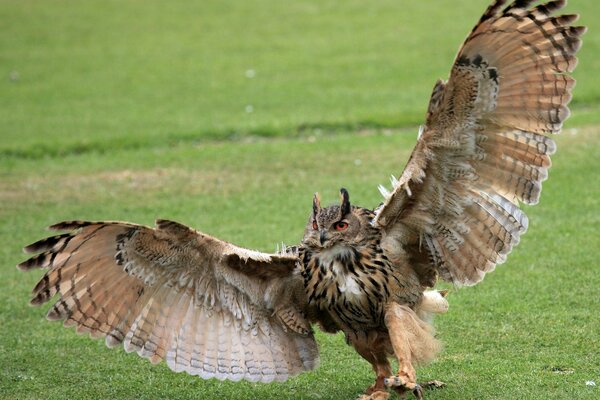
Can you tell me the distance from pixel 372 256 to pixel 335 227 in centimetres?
35

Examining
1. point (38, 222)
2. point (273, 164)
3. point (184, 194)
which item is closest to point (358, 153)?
point (273, 164)

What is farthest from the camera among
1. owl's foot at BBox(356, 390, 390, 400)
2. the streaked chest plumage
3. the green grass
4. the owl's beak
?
the green grass

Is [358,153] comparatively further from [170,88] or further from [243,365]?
[243,365]

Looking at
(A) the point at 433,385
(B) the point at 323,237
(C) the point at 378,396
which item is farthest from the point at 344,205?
(A) the point at 433,385

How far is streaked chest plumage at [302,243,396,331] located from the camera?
22.6ft

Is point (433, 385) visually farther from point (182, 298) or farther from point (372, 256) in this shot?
point (182, 298)

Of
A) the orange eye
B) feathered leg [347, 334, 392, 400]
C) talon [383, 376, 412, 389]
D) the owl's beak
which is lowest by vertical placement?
feathered leg [347, 334, 392, 400]

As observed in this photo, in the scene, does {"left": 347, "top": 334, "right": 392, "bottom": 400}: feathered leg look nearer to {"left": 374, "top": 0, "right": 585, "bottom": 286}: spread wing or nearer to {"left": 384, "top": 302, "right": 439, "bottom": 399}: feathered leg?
{"left": 384, "top": 302, "right": 439, "bottom": 399}: feathered leg

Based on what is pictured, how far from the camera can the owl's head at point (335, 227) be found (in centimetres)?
677

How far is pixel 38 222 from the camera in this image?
1229 centimetres

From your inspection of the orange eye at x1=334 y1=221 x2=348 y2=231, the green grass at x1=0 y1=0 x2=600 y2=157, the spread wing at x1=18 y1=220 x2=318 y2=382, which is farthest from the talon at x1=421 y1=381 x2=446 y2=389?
the green grass at x1=0 y1=0 x2=600 y2=157

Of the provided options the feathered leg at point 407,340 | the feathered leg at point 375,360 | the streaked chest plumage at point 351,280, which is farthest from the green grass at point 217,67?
the feathered leg at point 407,340

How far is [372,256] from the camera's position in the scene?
6.95m

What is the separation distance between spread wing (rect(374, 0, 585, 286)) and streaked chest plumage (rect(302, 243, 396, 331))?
0.25 m
